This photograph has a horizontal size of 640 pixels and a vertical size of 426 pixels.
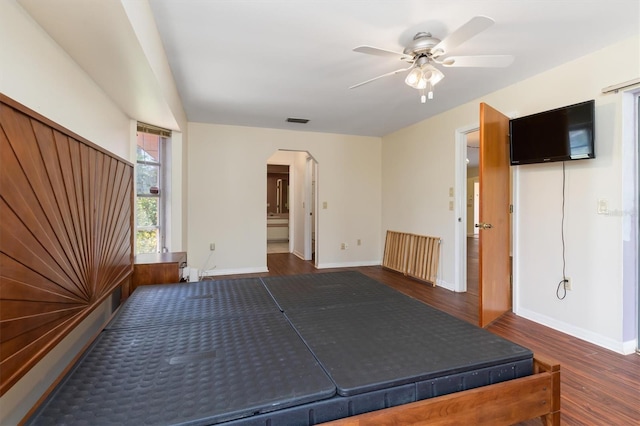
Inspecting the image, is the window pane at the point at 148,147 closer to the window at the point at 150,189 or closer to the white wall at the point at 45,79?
the window at the point at 150,189

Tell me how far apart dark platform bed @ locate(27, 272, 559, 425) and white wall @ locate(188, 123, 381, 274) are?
116 inches

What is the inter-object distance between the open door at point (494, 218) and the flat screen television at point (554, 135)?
152 mm

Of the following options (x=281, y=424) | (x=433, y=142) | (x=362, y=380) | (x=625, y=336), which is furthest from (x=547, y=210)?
(x=281, y=424)

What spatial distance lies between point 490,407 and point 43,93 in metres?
2.56

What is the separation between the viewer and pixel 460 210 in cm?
398

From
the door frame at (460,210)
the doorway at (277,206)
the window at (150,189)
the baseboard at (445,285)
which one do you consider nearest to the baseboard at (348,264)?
the baseboard at (445,285)

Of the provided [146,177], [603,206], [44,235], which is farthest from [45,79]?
[603,206]

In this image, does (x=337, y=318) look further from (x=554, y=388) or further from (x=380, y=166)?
(x=380, y=166)

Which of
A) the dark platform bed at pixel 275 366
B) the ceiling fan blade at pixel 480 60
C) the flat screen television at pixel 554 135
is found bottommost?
the dark platform bed at pixel 275 366

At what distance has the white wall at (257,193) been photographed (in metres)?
4.71

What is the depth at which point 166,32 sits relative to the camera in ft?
7.19

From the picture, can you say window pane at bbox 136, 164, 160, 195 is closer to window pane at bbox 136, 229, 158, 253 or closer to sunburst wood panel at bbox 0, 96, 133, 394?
window pane at bbox 136, 229, 158, 253

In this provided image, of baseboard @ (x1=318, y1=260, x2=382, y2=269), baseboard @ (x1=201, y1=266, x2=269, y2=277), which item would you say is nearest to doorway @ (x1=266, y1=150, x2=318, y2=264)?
baseboard @ (x1=318, y1=260, x2=382, y2=269)

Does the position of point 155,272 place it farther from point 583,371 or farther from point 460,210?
point 460,210
